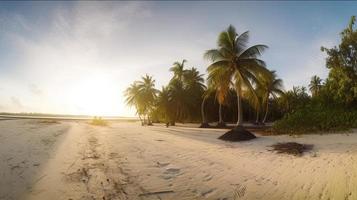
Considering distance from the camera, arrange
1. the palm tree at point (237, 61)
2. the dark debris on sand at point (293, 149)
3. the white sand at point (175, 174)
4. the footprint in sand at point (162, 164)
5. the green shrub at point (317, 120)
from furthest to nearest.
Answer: the palm tree at point (237, 61)
the green shrub at point (317, 120)
the dark debris on sand at point (293, 149)
the footprint in sand at point (162, 164)
the white sand at point (175, 174)

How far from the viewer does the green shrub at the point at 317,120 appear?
1334cm

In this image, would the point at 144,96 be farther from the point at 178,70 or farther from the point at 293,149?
the point at 293,149

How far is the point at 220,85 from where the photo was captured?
16953 millimetres

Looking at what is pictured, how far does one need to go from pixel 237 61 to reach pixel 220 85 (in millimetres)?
2392

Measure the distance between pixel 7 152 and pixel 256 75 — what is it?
51.4ft

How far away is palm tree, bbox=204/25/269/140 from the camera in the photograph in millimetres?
16734

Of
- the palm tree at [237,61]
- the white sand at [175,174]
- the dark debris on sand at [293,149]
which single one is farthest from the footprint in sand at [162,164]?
the palm tree at [237,61]

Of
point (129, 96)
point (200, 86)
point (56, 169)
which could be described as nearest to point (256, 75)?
point (56, 169)

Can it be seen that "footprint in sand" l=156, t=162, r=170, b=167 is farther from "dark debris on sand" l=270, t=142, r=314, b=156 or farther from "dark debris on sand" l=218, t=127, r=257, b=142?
"dark debris on sand" l=218, t=127, r=257, b=142

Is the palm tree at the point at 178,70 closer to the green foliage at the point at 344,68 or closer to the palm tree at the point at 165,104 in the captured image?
the palm tree at the point at 165,104

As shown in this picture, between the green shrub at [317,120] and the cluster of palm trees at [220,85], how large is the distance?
2.45 m

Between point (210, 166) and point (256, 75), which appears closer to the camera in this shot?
point (210, 166)

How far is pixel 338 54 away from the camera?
1541 cm

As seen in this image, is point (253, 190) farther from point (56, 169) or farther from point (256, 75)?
point (256, 75)
